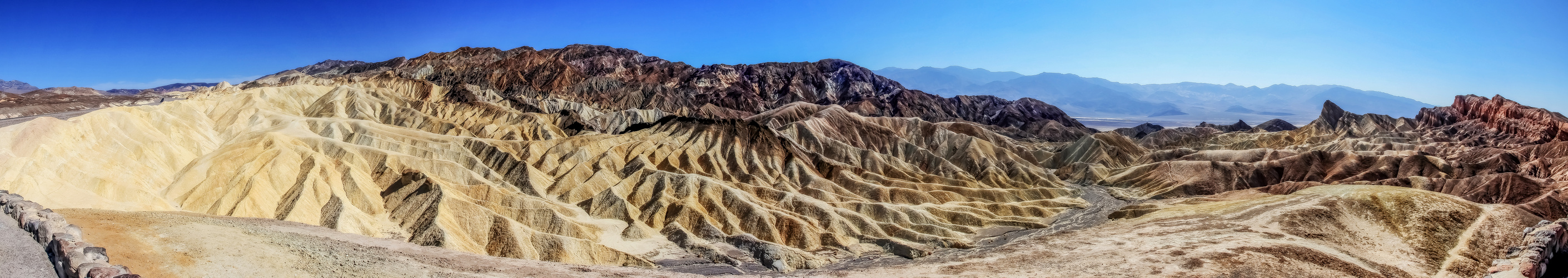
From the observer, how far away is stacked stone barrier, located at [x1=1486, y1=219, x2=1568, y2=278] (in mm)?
33719

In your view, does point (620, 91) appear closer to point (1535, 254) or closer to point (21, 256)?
point (21, 256)

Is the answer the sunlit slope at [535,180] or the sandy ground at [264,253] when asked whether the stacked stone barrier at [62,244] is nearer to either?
the sandy ground at [264,253]

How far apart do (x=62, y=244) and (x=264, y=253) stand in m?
7.76

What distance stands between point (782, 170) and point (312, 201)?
5420cm

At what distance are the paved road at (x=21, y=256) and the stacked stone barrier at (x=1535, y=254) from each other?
56.3 meters

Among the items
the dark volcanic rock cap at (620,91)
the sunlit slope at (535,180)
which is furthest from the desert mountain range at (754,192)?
the dark volcanic rock cap at (620,91)

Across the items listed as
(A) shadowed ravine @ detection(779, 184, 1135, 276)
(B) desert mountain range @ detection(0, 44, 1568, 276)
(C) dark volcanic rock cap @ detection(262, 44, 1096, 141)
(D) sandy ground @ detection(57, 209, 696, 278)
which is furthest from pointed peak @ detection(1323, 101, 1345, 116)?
(D) sandy ground @ detection(57, 209, 696, 278)

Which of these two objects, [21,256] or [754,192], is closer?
[21,256]

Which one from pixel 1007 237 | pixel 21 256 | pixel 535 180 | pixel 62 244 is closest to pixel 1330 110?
pixel 1007 237

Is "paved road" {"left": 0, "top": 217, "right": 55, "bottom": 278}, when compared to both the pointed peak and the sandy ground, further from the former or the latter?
the pointed peak

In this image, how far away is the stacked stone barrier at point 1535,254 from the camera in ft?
111

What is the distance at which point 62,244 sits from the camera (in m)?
24.5

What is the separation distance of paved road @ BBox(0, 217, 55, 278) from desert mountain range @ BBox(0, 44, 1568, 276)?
2638mm

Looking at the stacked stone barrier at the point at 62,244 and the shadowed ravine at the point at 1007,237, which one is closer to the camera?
the stacked stone barrier at the point at 62,244
